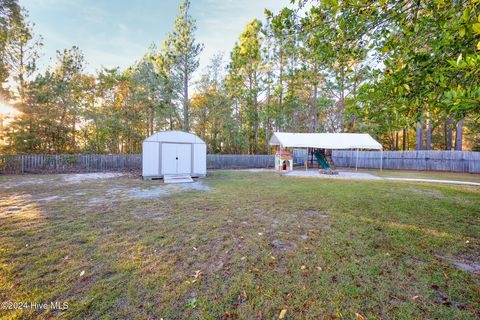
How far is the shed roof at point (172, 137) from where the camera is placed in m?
10.0

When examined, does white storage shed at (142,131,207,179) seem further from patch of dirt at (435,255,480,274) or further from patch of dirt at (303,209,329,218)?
patch of dirt at (435,255,480,274)

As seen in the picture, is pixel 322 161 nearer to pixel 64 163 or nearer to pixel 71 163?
pixel 71 163

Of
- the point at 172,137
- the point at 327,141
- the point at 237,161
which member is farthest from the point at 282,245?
the point at 237,161

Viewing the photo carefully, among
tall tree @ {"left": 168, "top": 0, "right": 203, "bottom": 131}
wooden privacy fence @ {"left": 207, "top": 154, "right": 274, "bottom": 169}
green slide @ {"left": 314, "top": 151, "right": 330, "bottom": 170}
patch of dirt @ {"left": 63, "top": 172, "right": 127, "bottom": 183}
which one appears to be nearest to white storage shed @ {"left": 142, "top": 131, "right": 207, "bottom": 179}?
patch of dirt @ {"left": 63, "top": 172, "right": 127, "bottom": 183}

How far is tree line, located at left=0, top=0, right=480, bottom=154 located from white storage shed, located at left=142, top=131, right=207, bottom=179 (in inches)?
215

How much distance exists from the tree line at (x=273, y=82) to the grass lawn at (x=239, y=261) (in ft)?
6.15

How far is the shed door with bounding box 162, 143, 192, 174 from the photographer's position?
10.3m

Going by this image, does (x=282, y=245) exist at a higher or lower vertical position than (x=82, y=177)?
lower

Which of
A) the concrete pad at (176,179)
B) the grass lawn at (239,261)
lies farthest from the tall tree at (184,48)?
the grass lawn at (239,261)

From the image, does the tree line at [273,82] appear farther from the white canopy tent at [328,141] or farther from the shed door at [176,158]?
the shed door at [176,158]

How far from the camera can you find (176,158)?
10.6m

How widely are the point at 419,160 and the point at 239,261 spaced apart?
66.0ft

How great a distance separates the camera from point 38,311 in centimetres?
173

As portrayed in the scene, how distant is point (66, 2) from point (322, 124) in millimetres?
25692
